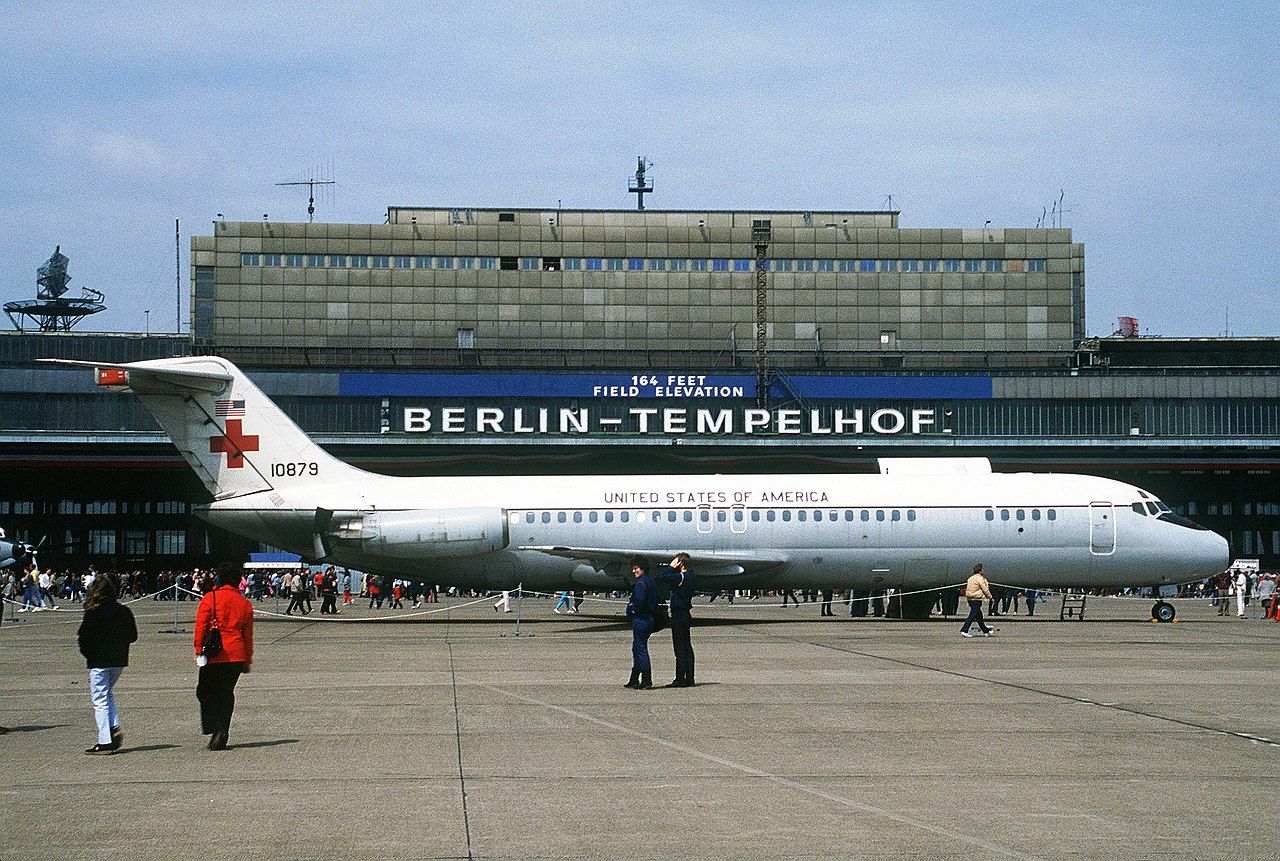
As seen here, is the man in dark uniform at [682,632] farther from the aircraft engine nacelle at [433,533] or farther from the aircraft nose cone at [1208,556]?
the aircraft nose cone at [1208,556]

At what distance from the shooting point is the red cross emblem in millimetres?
36719

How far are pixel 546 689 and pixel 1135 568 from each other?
71.2ft

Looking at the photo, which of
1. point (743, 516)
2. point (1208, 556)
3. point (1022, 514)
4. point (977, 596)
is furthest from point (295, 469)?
point (1208, 556)

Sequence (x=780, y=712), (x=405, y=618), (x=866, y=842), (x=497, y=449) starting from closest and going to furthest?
(x=866, y=842) → (x=780, y=712) → (x=405, y=618) → (x=497, y=449)

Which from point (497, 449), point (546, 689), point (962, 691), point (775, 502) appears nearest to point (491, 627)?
point (775, 502)

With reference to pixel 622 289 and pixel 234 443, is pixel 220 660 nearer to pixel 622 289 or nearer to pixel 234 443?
pixel 234 443

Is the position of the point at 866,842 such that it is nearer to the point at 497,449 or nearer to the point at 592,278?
the point at 497,449

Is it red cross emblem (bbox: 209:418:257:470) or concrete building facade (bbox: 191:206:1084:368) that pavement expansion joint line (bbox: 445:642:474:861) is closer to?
red cross emblem (bbox: 209:418:257:470)

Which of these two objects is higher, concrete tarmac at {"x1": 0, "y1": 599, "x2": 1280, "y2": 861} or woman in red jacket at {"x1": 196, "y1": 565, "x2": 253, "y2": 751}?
woman in red jacket at {"x1": 196, "y1": 565, "x2": 253, "y2": 751}

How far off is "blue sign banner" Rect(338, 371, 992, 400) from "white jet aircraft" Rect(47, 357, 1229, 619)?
39.7 metres

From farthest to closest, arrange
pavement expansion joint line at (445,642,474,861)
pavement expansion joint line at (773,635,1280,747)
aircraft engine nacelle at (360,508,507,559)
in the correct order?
aircraft engine nacelle at (360,508,507,559)
pavement expansion joint line at (773,635,1280,747)
pavement expansion joint line at (445,642,474,861)

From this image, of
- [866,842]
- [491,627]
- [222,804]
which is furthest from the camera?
[491,627]

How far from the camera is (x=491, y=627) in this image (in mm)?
35594

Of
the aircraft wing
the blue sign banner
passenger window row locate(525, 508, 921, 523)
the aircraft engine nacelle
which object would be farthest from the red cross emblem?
the blue sign banner
